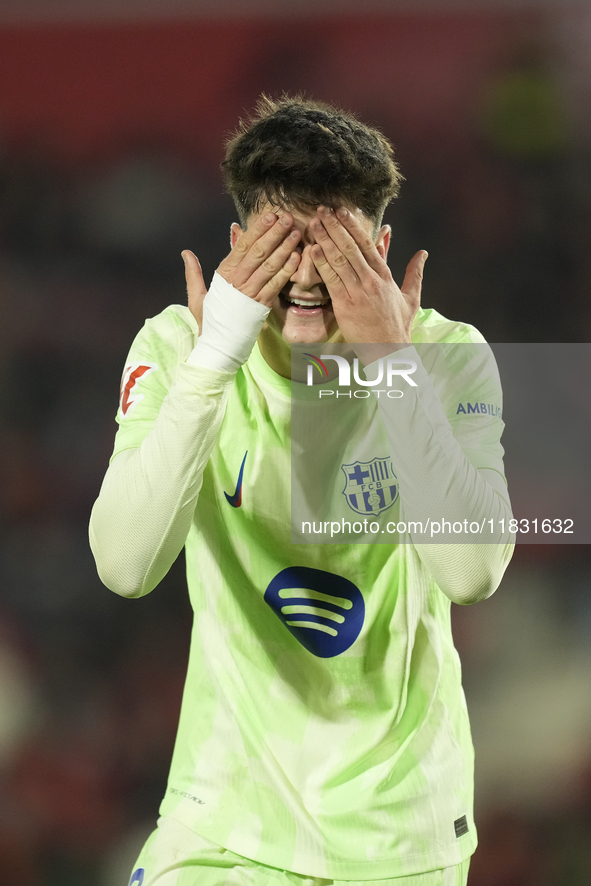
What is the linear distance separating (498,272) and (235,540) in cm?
152

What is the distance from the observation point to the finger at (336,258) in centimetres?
112

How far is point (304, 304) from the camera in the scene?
1171mm

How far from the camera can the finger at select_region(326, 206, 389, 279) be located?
1.12 meters

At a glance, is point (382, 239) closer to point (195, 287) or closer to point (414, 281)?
point (414, 281)

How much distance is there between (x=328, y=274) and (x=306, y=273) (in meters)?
0.03

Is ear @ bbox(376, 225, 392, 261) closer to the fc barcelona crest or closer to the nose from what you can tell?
the nose

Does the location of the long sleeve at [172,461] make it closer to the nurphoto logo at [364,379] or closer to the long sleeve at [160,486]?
the long sleeve at [160,486]

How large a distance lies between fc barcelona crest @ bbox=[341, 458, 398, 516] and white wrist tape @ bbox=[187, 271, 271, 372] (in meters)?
0.27

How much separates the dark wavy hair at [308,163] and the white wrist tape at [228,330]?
0.49 feet

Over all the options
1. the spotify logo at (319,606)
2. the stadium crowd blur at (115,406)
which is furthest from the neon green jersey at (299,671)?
→ the stadium crowd blur at (115,406)

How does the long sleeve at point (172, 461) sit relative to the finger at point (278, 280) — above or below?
below

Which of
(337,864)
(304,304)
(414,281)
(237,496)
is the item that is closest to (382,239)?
(414,281)

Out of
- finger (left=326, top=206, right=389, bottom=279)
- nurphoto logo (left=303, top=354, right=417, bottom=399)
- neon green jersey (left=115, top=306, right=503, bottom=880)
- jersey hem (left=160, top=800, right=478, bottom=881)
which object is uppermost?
finger (left=326, top=206, right=389, bottom=279)

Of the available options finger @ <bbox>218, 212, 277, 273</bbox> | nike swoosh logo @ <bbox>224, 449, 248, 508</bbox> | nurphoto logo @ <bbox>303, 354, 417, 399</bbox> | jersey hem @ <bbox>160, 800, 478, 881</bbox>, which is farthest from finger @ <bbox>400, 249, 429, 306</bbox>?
jersey hem @ <bbox>160, 800, 478, 881</bbox>
